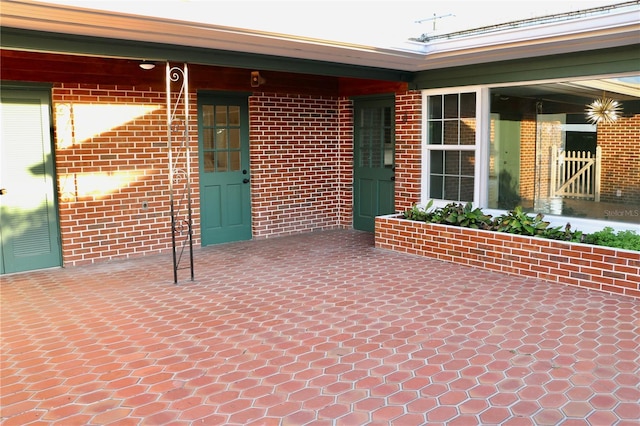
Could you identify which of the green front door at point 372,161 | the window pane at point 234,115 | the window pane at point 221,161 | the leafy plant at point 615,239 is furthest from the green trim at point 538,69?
the window pane at point 221,161

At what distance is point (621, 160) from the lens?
6.19 m

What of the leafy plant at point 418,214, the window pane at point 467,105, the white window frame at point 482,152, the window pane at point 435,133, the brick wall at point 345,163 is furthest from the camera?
the brick wall at point 345,163

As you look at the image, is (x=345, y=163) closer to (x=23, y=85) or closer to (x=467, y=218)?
(x=467, y=218)

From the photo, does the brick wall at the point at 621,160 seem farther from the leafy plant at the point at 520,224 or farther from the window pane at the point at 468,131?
the window pane at the point at 468,131

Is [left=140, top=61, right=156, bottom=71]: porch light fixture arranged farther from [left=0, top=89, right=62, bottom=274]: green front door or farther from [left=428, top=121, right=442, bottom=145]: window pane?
[left=428, top=121, right=442, bottom=145]: window pane

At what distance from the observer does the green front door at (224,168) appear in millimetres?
7906

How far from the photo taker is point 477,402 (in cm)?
322

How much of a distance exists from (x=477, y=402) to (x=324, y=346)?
1267 mm

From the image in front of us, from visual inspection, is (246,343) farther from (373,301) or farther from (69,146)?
(69,146)

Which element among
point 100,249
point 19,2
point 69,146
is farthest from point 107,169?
point 19,2

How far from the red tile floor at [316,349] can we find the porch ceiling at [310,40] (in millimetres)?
2476

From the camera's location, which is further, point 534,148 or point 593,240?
point 534,148

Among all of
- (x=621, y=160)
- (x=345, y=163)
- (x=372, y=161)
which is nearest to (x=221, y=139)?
(x=345, y=163)

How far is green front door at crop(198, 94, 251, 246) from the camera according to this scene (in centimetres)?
791
